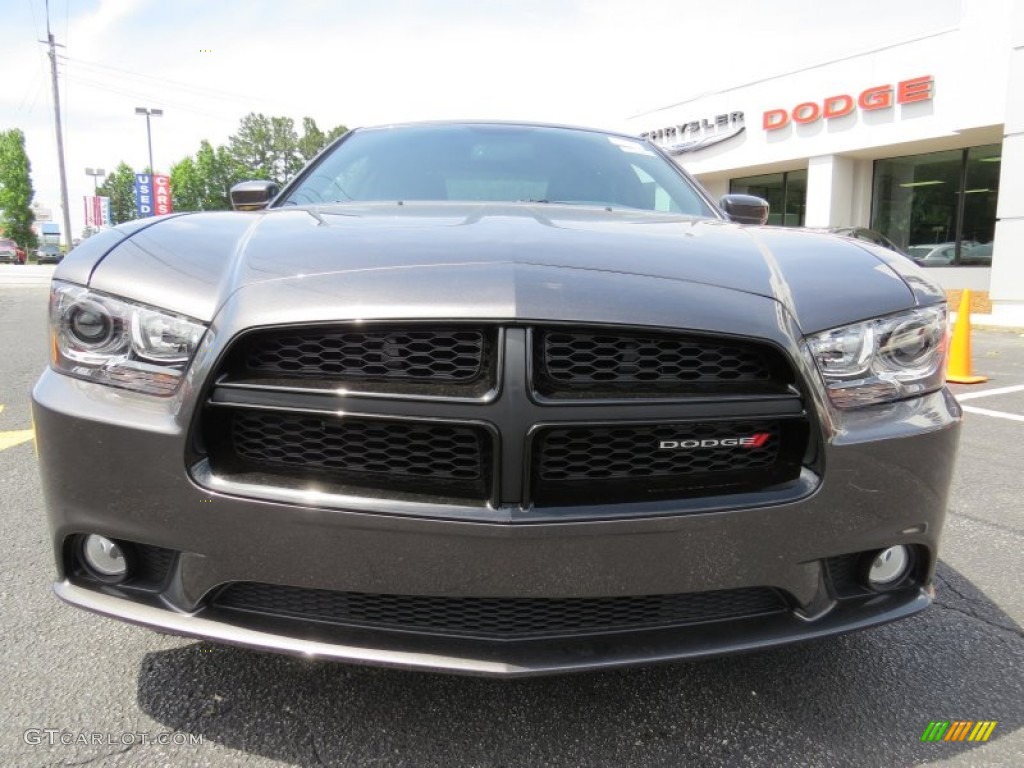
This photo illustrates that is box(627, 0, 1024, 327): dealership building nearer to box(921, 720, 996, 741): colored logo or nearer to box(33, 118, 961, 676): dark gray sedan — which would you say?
box(921, 720, 996, 741): colored logo

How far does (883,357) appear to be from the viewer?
1.59 m

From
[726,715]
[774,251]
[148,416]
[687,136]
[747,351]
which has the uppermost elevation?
[687,136]

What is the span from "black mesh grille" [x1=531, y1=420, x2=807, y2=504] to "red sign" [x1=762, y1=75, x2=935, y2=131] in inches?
619

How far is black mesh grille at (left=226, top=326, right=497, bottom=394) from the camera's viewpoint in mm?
1408

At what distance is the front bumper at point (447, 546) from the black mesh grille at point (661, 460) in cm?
8

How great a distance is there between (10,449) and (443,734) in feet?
11.3

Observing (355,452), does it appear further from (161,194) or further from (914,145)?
(161,194)

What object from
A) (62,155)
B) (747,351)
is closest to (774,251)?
(747,351)

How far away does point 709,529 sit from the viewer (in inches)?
55.8

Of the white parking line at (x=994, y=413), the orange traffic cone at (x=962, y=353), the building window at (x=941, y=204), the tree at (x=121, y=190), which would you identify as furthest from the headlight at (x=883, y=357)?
the tree at (x=121, y=190)

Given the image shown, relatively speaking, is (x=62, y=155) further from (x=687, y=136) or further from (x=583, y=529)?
(x=583, y=529)

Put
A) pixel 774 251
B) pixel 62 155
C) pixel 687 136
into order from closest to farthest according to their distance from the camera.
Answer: pixel 774 251 < pixel 687 136 < pixel 62 155

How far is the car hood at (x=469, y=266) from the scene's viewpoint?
1.43m

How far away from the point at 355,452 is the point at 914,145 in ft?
55.7
